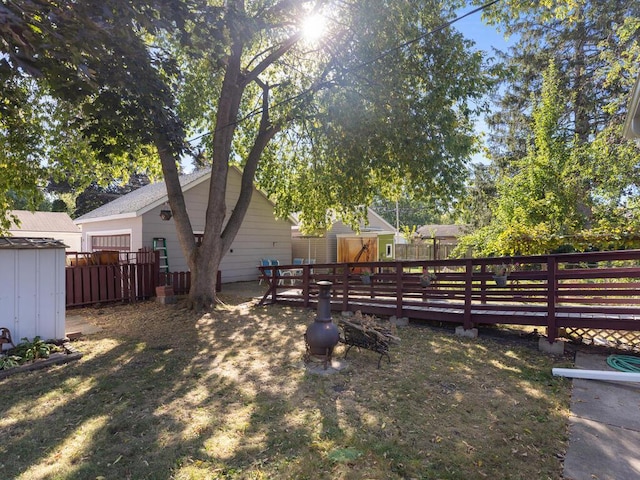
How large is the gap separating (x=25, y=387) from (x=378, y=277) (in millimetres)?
5761

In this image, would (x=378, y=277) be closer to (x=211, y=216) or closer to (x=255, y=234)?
(x=211, y=216)

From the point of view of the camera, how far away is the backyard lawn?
269cm

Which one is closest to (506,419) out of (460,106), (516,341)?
(516,341)

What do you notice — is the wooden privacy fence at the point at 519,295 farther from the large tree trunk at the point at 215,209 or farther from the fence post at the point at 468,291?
the large tree trunk at the point at 215,209

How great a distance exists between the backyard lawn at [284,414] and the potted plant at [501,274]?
968 millimetres

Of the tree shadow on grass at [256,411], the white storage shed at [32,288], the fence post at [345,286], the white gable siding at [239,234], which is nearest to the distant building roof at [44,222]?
the white gable siding at [239,234]

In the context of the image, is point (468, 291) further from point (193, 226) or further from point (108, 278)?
point (193, 226)

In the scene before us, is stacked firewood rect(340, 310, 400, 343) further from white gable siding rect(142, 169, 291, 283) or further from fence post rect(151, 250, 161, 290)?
white gable siding rect(142, 169, 291, 283)

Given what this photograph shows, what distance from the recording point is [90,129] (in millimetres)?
5531

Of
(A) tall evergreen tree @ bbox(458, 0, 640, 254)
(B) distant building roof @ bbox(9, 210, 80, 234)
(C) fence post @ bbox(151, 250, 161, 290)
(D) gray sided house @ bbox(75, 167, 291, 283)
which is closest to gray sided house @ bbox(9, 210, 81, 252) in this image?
(B) distant building roof @ bbox(9, 210, 80, 234)

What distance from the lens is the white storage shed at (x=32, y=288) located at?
5.11m

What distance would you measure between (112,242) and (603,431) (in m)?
14.6

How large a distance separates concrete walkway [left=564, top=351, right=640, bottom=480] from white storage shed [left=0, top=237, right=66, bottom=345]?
21.9 ft

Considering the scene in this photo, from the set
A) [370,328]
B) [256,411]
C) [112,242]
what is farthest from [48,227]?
[256,411]
